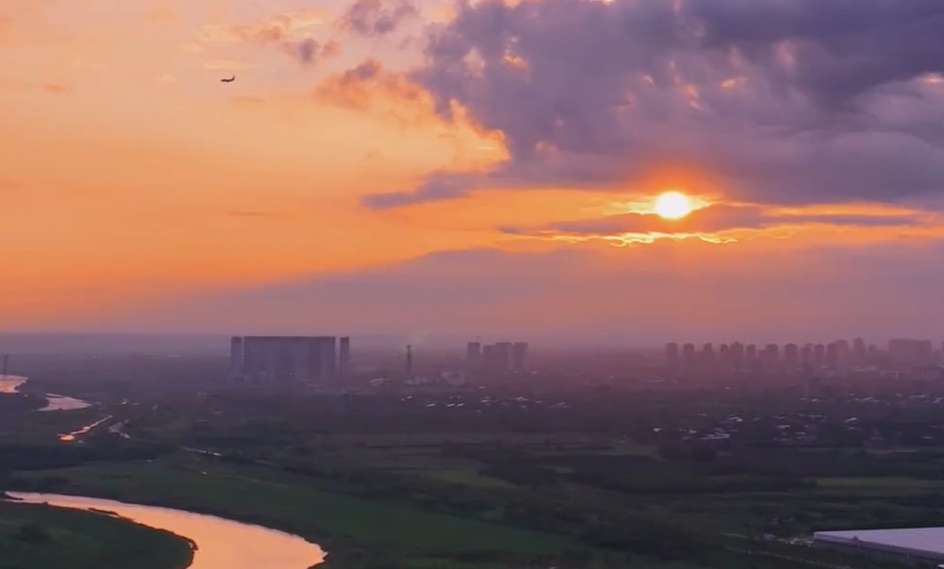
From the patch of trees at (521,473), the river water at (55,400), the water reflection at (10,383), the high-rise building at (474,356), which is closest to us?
the patch of trees at (521,473)

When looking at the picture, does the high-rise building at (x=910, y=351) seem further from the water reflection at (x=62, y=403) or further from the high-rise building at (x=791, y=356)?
the water reflection at (x=62, y=403)

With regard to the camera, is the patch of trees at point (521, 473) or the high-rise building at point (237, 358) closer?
the patch of trees at point (521, 473)

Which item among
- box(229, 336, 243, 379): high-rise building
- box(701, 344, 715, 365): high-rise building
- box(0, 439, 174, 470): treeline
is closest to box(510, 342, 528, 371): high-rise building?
box(701, 344, 715, 365): high-rise building

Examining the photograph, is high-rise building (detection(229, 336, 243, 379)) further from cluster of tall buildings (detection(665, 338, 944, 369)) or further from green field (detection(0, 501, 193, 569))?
green field (detection(0, 501, 193, 569))

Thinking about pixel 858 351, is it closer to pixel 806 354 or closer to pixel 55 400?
pixel 806 354

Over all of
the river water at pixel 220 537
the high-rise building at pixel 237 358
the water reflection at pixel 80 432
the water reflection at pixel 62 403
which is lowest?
the river water at pixel 220 537

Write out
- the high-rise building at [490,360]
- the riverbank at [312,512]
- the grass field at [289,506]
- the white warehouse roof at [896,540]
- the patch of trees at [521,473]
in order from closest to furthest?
the white warehouse roof at [896,540]
the riverbank at [312,512]
the grass field at [289,506]
the patch of trees at [521,473]
the high-rise building at [490,360]

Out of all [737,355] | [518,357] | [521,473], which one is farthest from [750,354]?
[521,473]

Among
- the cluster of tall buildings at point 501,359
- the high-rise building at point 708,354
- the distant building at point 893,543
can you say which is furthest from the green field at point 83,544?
the high-rise building at point 708,354
